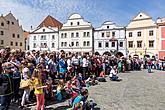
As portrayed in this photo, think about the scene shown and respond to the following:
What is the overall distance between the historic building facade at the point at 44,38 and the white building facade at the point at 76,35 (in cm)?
147

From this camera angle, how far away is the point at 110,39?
5003cm

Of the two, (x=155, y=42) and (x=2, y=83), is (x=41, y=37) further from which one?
(x=2, y=83)

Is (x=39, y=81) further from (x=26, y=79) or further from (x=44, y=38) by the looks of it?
(x=44, y=38)

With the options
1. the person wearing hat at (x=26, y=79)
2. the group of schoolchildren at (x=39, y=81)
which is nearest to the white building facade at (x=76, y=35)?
the group of schoolchildren at (x=39, y=81)

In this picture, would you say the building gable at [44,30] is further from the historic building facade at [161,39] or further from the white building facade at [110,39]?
the historic building facade at [161,39]

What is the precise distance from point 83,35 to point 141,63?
23128 mm

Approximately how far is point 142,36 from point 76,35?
14.1 m

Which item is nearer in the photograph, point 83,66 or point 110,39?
point 83,66

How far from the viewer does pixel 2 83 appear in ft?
22.4

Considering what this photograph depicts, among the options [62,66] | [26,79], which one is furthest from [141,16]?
[26,79]

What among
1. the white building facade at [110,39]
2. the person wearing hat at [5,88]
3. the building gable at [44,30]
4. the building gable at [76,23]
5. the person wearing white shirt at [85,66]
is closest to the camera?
the person wearing hat at [5,88]

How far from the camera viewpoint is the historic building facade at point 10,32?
51688mm

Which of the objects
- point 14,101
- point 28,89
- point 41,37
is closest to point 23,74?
point 28,89

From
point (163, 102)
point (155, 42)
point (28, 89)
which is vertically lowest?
point (163, 102)
